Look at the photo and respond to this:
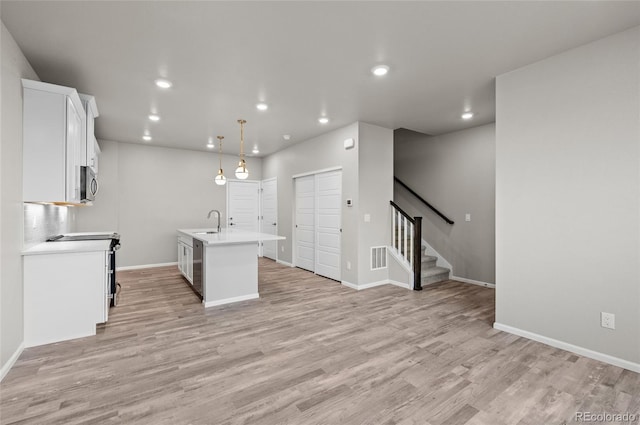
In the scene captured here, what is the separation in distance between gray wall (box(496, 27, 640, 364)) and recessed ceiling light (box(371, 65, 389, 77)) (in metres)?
1.25

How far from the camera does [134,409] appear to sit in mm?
1907

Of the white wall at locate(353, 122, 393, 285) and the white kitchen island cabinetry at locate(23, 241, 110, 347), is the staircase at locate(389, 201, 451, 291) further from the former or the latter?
the white kitchen island cabinetry at locate(23, 241, 110, 347)

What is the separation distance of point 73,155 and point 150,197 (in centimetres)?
378

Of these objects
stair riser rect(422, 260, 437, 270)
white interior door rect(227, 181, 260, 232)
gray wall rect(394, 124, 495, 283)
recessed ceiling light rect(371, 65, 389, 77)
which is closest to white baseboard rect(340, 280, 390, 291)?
stair riser rect(422, 260, 437, 270)

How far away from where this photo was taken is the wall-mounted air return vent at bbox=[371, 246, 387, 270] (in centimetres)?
502

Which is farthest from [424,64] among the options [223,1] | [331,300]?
[331,300]

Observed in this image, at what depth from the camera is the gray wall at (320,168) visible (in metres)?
4.93

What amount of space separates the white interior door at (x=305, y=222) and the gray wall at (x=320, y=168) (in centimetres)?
17

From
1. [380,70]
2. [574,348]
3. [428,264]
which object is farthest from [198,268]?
[574,348]

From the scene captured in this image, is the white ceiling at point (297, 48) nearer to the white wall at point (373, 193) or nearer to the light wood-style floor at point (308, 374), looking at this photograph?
the white wall at point (373, 193)

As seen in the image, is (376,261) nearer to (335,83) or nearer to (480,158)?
(480,158)

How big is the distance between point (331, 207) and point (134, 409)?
405cm

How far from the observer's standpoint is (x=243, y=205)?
7750mm

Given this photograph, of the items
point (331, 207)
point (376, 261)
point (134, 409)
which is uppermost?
point (331, 207)
